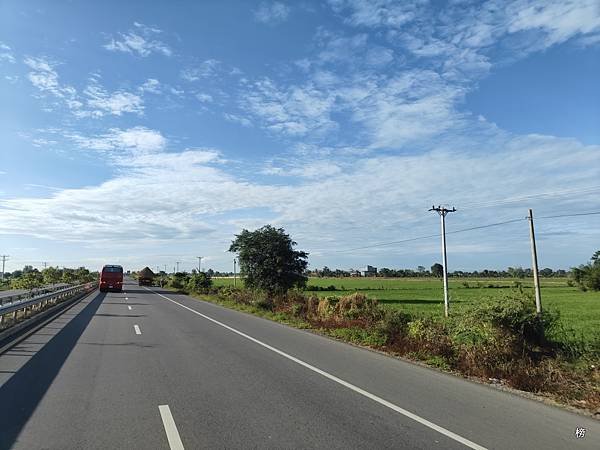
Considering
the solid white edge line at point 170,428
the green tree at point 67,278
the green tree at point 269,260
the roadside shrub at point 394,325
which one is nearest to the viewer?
the solid white edge line at point 170,428

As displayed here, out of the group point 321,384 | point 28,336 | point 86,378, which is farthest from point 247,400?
point 28,336

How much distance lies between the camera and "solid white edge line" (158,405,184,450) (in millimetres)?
5223

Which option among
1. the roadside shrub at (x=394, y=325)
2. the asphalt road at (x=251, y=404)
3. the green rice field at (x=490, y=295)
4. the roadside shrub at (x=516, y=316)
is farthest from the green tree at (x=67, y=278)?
the roadside shrub at (x=516, y=316)

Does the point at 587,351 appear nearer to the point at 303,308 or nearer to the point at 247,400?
the point at 247,400

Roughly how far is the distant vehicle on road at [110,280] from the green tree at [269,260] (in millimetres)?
16503

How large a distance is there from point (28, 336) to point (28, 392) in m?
8.01

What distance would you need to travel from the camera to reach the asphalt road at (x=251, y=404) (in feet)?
18.1

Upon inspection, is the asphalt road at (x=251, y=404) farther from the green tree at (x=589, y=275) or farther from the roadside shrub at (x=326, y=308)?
the green tree at (x=589, y=275)

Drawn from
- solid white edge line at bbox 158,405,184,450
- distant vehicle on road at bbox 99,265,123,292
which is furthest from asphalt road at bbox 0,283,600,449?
distant vehicle on road at bbox 99,265,123,292

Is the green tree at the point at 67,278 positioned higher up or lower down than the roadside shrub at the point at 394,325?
higher up

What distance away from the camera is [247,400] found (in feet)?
23.5

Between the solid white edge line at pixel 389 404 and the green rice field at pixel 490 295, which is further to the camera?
the green rice field at pixel 490 295

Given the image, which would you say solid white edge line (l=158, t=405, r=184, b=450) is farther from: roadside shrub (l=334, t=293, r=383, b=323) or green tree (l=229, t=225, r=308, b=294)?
green tree (l=229, t=225, r=308, b=294)

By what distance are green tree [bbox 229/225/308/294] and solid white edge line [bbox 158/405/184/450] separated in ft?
104
